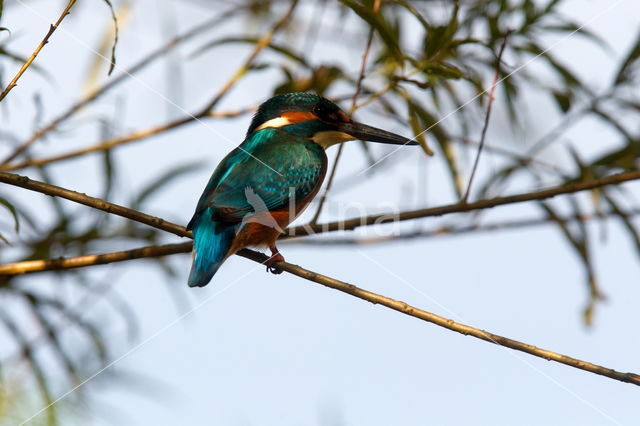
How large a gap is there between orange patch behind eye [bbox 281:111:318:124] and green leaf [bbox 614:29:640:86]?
50.7 inches

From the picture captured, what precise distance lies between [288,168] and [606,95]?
55.9 inches

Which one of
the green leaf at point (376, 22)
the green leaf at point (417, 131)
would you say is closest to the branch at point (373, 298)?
the green leaf at point (417, 131)

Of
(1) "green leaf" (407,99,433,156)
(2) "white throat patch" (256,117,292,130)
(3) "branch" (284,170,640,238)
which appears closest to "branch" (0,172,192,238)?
(3) "branch" (284,170,640,238)

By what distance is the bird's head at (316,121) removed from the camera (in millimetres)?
3545

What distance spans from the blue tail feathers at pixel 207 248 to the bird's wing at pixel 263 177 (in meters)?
0.03

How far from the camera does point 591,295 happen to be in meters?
3.65

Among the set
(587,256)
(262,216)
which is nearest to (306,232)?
(262,216)

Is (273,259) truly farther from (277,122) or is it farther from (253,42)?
(253,42)

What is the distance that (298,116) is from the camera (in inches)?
141

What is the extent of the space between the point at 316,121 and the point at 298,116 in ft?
0.26

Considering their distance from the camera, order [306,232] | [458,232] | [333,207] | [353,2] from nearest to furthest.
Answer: [353,2]
[306,232]
[333,207]
[458,232]

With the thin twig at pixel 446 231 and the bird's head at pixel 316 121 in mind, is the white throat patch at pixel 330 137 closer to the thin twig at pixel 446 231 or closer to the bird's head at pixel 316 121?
the bird's head at pixel 316 121

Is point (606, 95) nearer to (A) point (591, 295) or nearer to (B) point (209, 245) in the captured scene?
(A) point (591, 295)

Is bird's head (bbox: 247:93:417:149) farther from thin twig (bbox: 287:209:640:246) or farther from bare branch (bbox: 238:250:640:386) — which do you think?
bare branch (bbox: 238:250:640:386)
